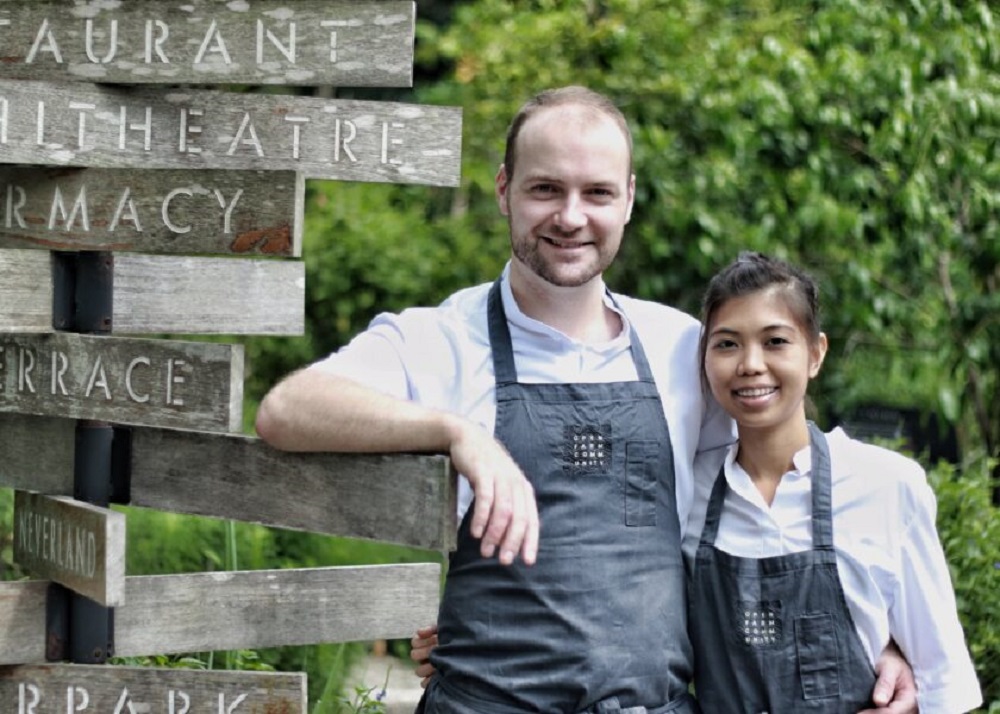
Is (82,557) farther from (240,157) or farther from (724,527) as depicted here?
(724,527)

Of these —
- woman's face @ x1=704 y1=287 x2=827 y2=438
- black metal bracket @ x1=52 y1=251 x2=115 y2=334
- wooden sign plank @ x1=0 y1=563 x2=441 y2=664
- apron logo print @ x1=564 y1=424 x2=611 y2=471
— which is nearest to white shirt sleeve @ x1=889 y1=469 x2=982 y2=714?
woman's face @ x1=704 y1=287 x2=827 y2=438

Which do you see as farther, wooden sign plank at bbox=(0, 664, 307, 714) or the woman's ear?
the woman's ear

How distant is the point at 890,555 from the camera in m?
2.76

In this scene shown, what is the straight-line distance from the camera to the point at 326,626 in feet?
10.2

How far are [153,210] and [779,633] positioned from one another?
1.35 meters

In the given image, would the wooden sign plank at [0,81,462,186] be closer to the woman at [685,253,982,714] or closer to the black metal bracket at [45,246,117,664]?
the black metal bracket at [45,246,117,664]

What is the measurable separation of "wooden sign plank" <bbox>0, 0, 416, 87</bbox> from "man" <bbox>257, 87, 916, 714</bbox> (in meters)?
0.31

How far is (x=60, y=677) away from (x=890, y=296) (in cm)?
484

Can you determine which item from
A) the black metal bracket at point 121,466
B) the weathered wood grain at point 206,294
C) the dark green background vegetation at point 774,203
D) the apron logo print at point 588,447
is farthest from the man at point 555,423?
the dark green background vegetation at point 774,203

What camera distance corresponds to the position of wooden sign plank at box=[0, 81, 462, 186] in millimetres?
→ 2871

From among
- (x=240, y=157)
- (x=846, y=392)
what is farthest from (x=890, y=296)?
(x=240, y=157)

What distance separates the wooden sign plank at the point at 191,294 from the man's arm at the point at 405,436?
0.31 meters

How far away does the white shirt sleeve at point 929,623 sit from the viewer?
275cm

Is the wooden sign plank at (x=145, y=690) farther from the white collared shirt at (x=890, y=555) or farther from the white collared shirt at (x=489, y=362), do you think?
the white collared shirt at (x=890, y=555)
